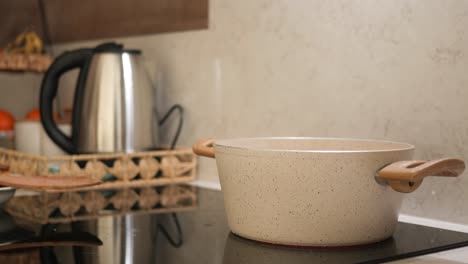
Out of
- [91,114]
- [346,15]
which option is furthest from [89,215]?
[346,15]

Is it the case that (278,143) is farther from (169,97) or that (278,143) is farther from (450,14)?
(169,97)

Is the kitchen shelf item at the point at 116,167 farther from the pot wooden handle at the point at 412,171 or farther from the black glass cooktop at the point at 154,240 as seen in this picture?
the pot wooden handle at the point at 412,171

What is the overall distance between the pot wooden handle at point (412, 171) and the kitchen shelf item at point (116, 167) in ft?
2.13

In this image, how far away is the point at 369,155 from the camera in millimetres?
698

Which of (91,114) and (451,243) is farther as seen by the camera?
(91,114)

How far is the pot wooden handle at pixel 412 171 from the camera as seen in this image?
0.66m

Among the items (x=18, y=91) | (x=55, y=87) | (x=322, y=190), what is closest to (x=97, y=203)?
(x=55, y=87)

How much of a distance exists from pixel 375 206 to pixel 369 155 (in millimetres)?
65

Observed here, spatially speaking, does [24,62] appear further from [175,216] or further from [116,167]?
[175,216]

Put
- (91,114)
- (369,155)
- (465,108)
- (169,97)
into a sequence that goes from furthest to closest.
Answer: (169,97) < (91,114) < (465,108) < (369,155)

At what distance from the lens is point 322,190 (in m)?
0.71

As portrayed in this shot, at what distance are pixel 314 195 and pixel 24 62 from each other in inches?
43.9

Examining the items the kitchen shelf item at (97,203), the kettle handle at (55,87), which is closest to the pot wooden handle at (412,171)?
the kitchen shelf item at (97,203)

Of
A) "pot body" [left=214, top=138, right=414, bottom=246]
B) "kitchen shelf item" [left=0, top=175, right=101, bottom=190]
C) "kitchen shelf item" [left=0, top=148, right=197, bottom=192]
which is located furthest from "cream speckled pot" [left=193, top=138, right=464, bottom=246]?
"kitchen shelf item" [left=0, top=148, right=197, bottom=192]
